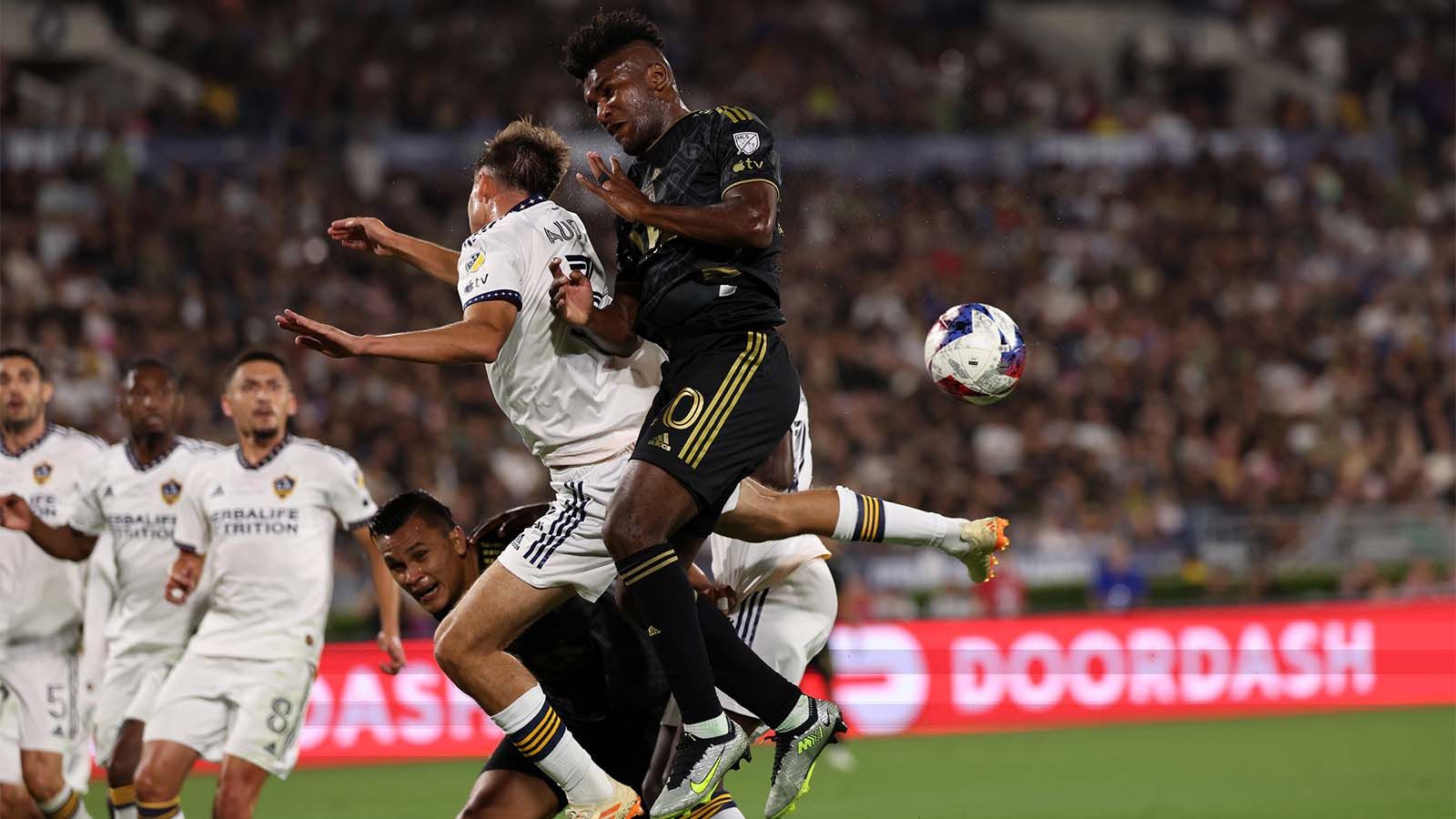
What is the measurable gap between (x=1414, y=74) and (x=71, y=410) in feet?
66.2

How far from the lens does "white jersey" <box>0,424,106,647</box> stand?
9.24 meters

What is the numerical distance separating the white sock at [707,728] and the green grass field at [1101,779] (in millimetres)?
4691

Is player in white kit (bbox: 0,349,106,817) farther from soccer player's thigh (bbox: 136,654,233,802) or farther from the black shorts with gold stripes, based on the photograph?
the black shorts with gold stripes

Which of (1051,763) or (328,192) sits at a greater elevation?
(328,192)

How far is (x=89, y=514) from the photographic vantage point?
9.08 m

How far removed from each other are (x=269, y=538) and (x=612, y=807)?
3.17 metres

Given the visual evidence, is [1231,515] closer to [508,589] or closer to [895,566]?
[895,566]

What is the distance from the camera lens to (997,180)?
2405 centimetres

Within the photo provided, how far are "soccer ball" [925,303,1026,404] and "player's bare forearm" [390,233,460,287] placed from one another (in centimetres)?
181

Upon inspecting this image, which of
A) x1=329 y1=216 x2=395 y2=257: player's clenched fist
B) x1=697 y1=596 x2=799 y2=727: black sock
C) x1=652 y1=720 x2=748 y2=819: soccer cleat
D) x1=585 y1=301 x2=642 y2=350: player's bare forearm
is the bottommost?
x1=652 y1=720 x2=748 y2=819: soccer cleat

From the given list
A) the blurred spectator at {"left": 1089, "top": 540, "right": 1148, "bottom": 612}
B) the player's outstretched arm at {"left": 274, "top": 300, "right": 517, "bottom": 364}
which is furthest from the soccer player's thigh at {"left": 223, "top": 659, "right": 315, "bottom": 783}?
the blurred spectator at {"left": 1089, "top": 540, "right": 1148, "bottom": 612}

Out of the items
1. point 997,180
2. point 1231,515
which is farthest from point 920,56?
point 1231,515

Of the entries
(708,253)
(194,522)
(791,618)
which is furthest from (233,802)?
(708,253)

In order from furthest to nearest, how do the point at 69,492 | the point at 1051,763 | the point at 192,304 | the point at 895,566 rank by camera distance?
the point at 192,304 → the point at 895,566 → the point at 1051,763 → the point at 69,492
